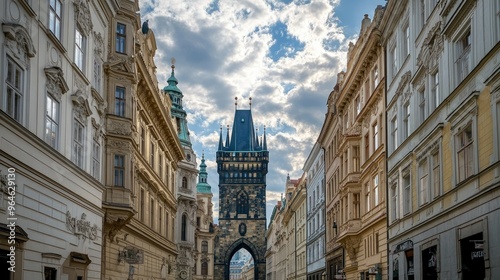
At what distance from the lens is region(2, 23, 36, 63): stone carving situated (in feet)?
51.3

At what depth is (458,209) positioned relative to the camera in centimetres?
Answer: 1981

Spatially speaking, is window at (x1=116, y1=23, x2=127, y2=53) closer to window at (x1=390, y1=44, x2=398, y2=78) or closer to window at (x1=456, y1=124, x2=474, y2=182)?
window at (x1=390, y1=44, x2=398, y2=78)

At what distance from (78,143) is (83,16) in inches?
161

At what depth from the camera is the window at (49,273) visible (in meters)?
19.3

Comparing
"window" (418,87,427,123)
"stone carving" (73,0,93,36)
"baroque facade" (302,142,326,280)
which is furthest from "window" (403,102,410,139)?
"baroque facade" (302,142,326,280)

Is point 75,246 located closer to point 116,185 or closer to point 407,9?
point 116,185

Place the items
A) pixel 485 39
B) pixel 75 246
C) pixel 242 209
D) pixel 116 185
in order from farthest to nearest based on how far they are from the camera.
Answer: pixel 242 209
pixel 116 185
pixel 75 246
pixel 485 39

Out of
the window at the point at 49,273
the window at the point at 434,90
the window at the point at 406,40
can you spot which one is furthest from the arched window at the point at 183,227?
the window at the point at 49,273

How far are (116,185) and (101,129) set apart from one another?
10.5 ft

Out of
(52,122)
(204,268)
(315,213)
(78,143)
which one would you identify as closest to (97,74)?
(78,143)

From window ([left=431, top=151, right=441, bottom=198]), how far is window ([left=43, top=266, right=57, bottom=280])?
11384 mm

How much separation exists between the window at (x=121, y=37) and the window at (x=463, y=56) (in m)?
14.6

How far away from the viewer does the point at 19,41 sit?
16.5 metres

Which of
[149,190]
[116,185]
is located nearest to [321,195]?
[149,190]
